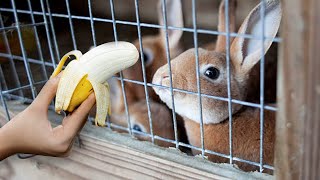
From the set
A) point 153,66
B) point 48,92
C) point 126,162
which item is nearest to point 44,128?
point 48,92

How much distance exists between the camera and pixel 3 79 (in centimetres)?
143

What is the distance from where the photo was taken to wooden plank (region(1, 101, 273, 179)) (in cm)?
89

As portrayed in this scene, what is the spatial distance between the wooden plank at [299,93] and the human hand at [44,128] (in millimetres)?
449

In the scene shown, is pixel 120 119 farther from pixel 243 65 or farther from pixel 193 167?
pixel 193 167

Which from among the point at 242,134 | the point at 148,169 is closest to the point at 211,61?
the point at 242,134

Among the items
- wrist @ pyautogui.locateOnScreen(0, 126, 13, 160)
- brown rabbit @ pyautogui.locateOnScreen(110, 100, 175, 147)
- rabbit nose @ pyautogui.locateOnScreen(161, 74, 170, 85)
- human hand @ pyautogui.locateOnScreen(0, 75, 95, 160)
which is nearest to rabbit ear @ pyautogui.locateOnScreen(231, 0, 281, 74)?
rabbit nose @ pyautogui.locateOnScreen(161, 74, 170, 85)

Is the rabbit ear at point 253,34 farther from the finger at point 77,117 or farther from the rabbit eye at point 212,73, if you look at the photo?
the finger at point 77,117

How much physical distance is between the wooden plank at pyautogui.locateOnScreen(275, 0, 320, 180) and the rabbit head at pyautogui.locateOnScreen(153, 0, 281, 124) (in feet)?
1.53

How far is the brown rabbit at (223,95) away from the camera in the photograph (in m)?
1.09

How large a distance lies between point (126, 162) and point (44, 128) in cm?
22

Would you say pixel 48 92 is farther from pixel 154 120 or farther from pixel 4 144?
pixel 154 120

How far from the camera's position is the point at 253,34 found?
1.10 m

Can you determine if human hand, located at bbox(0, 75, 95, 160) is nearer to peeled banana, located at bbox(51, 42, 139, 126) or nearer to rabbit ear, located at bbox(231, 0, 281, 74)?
peeled banana, located at bbox(51, 42, 139, 126)

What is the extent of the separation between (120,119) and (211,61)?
1.56 ft
